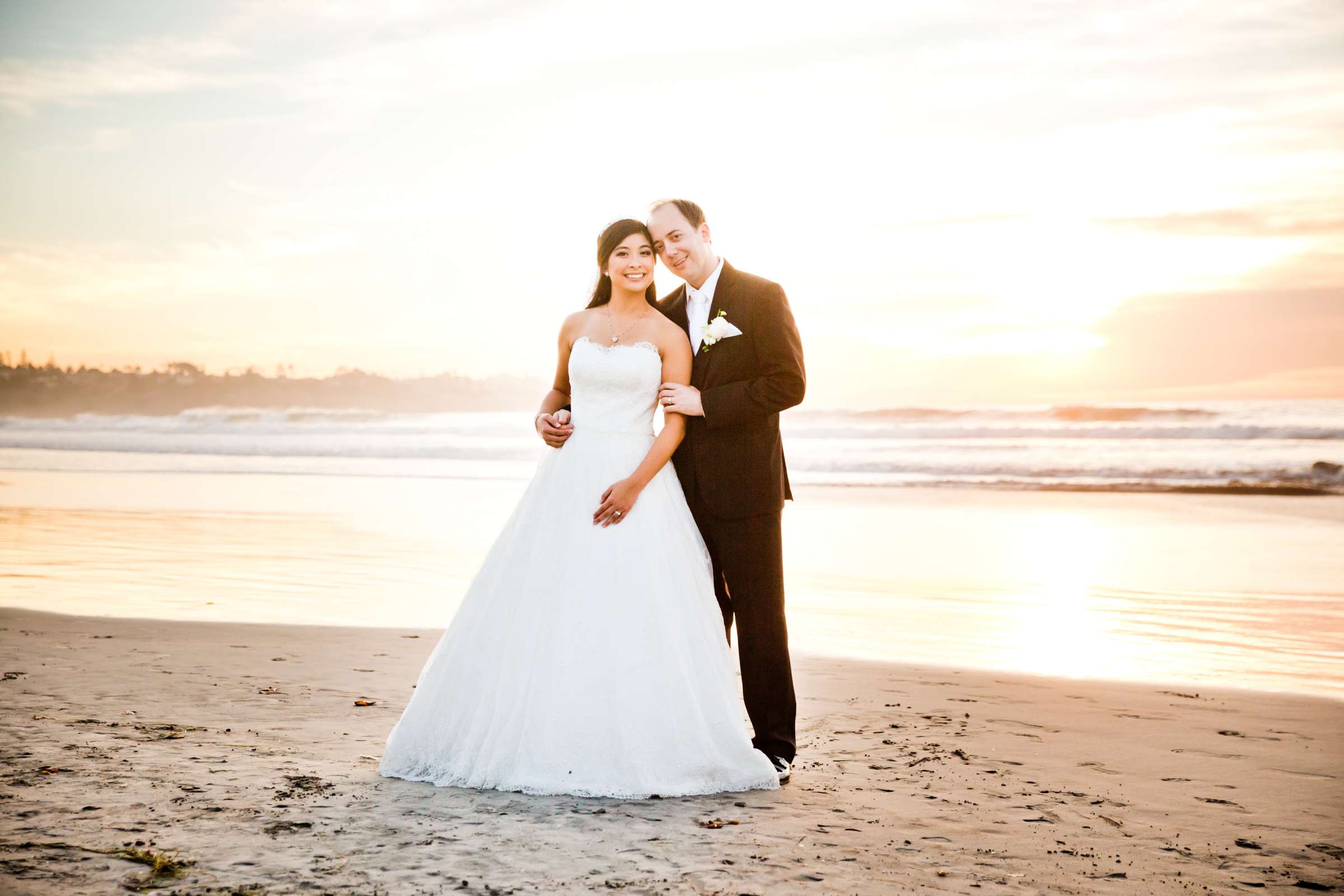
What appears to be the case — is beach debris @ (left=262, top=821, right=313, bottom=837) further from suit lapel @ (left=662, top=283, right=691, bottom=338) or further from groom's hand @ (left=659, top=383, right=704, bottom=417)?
suit lapel @ (left=662, top=283, right=691, bottom=338)

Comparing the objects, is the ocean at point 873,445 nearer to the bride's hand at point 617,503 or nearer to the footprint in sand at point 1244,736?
the footprint in sand at point 1244,736

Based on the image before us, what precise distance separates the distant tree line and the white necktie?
1348 inches

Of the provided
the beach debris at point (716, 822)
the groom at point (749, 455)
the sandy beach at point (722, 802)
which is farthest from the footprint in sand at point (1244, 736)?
the beach debris at point (716, 822)

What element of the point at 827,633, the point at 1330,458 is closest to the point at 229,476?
the point at 827,633

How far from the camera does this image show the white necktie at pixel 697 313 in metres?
4.29

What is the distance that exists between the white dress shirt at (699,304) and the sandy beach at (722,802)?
1.70 m

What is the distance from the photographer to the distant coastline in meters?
39.3

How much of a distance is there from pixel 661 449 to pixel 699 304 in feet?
2.14

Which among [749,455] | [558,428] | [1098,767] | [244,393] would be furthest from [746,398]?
[244,393]

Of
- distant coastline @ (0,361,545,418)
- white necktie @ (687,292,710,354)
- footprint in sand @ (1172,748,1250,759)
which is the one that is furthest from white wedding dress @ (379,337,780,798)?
distant coastline @ (0,361,545,418)

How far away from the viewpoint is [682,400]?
13.2 feet

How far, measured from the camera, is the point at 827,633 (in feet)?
22.4

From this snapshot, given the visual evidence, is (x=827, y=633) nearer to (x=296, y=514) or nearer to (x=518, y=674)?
(x=518, y=674)

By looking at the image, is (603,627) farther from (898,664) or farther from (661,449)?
(898,664)
